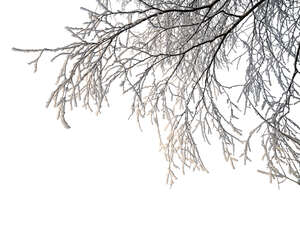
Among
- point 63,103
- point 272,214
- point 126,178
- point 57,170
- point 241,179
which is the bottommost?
point 63,103

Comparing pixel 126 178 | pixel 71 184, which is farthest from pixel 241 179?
pixel 71 184

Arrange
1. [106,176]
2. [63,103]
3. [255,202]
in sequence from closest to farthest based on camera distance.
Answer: [63,103] < [255,202] < [106,176]

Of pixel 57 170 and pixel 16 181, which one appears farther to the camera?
pixel 16 181

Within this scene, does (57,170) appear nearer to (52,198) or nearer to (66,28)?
(52,198)

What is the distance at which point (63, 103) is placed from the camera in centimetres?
196

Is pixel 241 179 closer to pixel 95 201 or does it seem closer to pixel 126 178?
pixel 126 178

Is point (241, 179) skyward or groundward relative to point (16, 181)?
groundward

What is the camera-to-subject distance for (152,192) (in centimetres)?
3094

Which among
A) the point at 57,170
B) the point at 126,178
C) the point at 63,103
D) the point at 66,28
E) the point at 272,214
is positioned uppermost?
the point at 57,170

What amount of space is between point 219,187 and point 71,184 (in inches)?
1268

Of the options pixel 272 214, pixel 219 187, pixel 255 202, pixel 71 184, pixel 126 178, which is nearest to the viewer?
pixel 272 214

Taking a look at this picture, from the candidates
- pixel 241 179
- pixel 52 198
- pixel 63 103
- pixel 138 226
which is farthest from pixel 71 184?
pixel 63 103

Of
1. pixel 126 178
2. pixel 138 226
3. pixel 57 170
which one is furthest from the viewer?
pixel 57 170

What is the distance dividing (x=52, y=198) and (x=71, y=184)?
5.01 m
